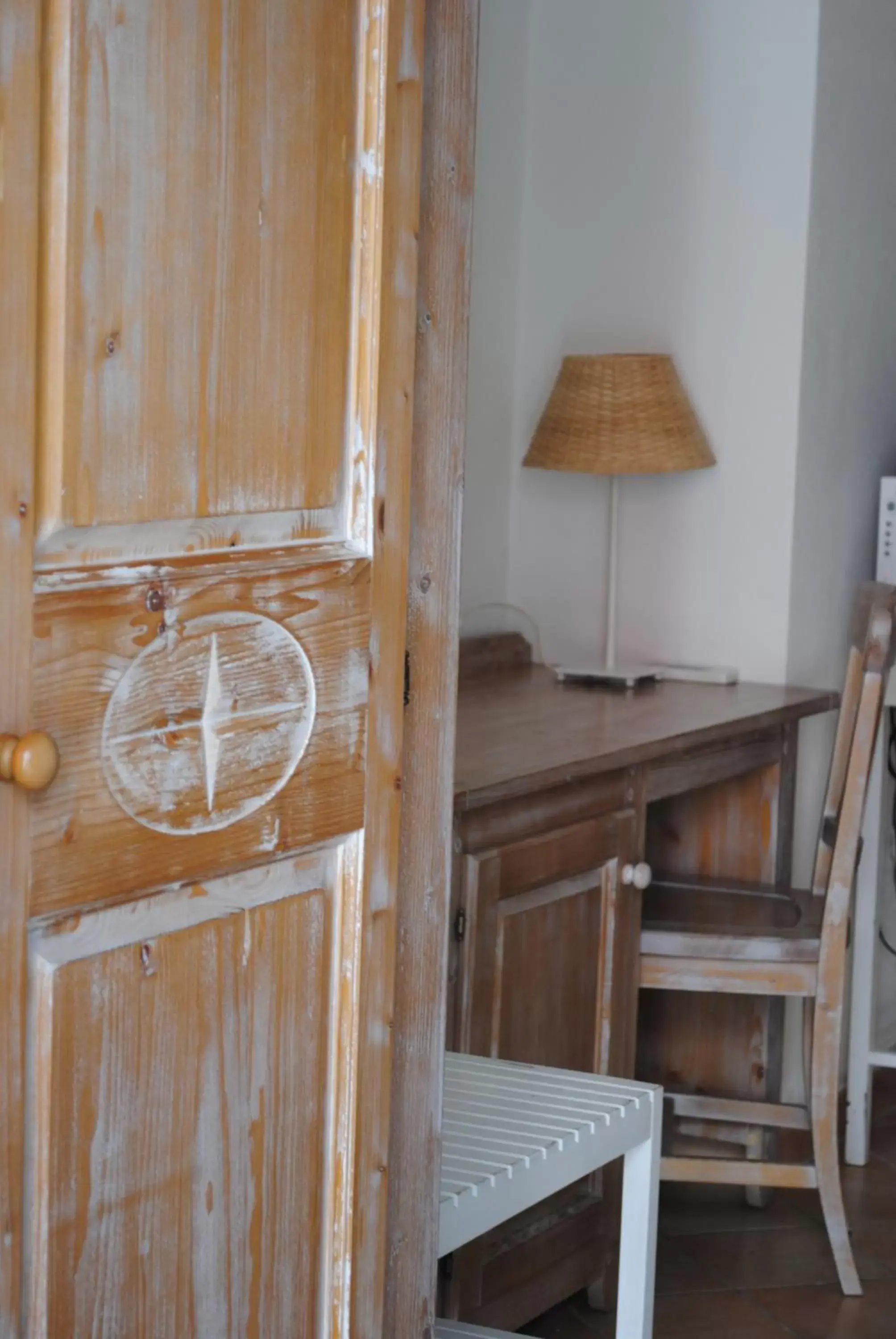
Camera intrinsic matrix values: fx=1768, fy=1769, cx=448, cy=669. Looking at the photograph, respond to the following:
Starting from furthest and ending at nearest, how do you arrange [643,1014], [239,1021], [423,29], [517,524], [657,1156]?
[517,524] → [643,1014] → [657,1156] → [423,29] → [239,1021]

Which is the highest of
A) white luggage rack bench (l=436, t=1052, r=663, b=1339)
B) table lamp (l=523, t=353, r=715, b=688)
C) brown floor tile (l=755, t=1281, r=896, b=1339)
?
table lamp (l=523, t=353, r=715, b=688)

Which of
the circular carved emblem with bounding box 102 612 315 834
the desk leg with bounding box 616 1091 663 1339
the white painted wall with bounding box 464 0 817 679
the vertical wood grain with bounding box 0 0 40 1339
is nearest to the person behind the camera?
the vertical wood grain with bounding box 0 0 40 1339

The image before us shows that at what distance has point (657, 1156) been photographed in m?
1.71

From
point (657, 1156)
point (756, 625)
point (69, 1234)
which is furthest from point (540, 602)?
point (69, 1234)

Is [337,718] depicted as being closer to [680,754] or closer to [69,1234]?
[69,1234]

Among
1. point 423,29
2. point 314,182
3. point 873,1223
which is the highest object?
point 423,29

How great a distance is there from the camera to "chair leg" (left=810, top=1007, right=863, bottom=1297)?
2.67m

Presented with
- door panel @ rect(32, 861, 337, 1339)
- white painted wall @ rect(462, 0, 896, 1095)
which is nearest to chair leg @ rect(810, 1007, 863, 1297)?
white painted wall @ rect(462, 0, 896, 1095)

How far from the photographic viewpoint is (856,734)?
259 centimetres

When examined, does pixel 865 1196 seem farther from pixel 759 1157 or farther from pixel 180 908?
pixel 180 908

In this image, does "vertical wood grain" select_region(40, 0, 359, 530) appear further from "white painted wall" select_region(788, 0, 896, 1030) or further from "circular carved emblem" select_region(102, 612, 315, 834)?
"white painted wall" select_region(788, 0, 896, 1030)

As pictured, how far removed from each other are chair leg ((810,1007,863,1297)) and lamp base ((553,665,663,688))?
64cm

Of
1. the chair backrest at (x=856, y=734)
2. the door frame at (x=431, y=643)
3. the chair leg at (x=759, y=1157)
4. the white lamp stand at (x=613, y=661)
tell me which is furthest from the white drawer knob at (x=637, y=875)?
the door frame at (x=431, y=643)

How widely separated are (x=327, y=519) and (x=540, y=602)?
2177mm
